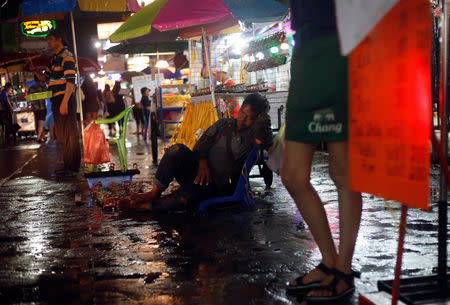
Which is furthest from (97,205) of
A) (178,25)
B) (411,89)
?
(411,89)

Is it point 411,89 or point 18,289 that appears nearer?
point 411,89

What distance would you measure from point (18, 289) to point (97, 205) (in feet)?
9.00

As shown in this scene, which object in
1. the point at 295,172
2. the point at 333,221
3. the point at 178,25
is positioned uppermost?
the point at 178,25

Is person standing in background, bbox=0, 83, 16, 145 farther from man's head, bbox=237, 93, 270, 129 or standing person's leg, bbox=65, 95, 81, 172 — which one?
man's head, bbox=237, 93, 270, 129

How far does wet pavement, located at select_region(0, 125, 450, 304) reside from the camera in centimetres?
302

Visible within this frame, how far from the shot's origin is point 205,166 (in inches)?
201

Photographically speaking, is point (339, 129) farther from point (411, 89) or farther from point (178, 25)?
point (178, 25)

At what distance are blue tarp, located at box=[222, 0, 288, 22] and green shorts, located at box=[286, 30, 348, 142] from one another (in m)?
3.36

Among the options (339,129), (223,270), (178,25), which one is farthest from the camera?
(178,25)

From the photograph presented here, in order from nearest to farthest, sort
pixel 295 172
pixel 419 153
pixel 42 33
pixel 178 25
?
pixel 419 153 < pixel 295 172 < pixel 178 25 < pixel 42 33

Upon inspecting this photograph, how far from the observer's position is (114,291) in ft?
9.96

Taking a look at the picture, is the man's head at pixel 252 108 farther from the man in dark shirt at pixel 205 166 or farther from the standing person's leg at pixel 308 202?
the standing person's leg at pixel 308 202

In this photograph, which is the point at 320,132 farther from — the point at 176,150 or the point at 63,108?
the point at 63,108

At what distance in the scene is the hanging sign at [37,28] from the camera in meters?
11.0
